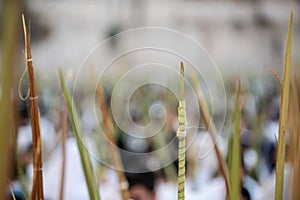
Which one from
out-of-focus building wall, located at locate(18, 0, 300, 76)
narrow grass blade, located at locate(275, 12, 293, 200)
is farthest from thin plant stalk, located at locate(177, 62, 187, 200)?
out-of-focus building wall, located at locate(18, 0, 300, 76)

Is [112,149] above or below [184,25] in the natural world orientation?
below

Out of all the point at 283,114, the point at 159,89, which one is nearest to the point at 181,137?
the point at 283,114

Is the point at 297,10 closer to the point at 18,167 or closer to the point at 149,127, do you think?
the point at 149,127

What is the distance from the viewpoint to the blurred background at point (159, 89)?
394 millimetres

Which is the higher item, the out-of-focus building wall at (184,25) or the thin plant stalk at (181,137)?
the out-of-focus building wall at (184,25)

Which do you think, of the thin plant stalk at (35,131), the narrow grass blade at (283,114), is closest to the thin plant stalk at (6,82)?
the thin plant stalk at (35,131)

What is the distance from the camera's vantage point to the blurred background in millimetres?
394

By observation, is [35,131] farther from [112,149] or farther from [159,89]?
[159,89]

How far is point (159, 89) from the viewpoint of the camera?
454mm

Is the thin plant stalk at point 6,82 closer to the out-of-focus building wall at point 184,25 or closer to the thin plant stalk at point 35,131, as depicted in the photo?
the thin plant stalk at point 35,131

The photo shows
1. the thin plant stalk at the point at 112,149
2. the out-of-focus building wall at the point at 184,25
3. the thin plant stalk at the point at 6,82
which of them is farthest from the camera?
the out-of-focus building wall at the point at 184,25

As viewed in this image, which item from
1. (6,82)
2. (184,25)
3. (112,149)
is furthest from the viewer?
(184,25)

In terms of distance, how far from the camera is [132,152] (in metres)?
0.44

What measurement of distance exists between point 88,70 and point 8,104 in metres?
0.14
